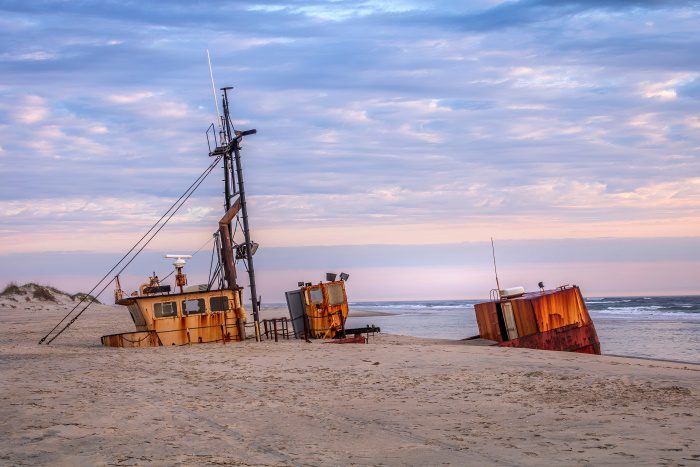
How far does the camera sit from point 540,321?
25234 millimetres

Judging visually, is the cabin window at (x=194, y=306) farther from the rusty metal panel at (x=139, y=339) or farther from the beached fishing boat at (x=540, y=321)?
the beached fishing boat at (x=540, y=321)

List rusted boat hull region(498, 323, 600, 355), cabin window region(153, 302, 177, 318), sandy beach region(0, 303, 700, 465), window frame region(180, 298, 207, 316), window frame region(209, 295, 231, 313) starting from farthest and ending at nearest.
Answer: window frame region(209, 295, 231, 313), window frame region(180, 298, 207, 316), cabin window region(153, 302, 177, 318), rusted boat hull region(498, 323, 600, 355), sandy beach region(0, 303, 700, 465)

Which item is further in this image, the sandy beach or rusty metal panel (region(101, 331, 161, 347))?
rusty metal panel (region(101, 331, 161, 347))

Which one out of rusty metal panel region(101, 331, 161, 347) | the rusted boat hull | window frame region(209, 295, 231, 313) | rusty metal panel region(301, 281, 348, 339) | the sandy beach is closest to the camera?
the sandy beach

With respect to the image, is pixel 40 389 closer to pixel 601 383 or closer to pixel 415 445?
pixel 415 445

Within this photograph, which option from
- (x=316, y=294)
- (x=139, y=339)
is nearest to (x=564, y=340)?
(x=316, y=294)

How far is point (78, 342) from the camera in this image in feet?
105

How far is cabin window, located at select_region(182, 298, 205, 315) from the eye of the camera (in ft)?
89.5

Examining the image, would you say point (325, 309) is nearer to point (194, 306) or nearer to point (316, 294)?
point (316, 294)

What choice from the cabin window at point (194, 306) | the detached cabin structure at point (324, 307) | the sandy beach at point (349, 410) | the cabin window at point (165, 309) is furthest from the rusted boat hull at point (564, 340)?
the cabin window at point (165, 309)

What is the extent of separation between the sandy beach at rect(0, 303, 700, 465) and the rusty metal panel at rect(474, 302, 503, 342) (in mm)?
4697

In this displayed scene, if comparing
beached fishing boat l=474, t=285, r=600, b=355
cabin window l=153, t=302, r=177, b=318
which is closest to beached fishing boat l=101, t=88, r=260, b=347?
cabin window l=153, t=302, r=177, b=318

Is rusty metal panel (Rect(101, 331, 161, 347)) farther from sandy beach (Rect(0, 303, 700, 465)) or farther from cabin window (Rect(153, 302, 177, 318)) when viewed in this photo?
sandy beach (Rect(0, 303, 700, 465))

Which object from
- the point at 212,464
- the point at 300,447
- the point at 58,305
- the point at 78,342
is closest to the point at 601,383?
the point at 300,447
